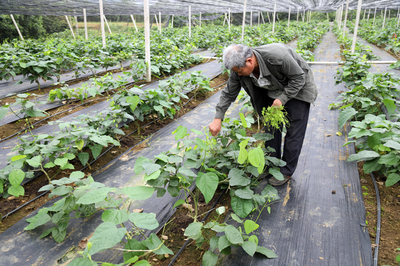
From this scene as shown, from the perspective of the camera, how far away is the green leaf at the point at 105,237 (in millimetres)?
1047

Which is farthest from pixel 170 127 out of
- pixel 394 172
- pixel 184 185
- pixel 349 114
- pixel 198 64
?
pixel 198 64

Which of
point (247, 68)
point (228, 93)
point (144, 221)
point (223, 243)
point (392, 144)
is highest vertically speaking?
point (247, 68)

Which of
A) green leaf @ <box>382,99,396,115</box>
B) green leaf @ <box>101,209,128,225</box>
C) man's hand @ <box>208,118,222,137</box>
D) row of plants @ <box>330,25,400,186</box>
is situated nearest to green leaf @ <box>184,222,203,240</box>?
green leaf @ <box>101,209,128,225</box>

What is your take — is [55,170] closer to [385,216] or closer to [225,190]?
[225,190]

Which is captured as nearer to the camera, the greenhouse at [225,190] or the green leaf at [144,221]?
A: the green leaf at [144,221]

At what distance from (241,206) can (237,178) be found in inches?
8.2

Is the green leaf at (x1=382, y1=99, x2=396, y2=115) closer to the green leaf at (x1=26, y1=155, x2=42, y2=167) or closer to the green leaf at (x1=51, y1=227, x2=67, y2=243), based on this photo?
the green leaf at (x1=51, y1=227, x2=67, y2=243)

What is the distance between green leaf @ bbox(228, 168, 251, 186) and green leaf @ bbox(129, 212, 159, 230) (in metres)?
0.74

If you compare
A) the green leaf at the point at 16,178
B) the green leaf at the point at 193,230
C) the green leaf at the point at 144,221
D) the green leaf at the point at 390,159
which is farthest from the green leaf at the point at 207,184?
the green leaf at the point at 390,159

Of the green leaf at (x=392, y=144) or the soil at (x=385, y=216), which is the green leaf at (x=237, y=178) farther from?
the green leaf at (x=392, y=144)

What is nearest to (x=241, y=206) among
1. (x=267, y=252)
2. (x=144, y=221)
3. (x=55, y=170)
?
(x=267, y=252)

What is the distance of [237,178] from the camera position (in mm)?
1902

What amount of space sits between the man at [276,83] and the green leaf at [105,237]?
117cm

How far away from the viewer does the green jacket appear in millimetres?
1943
